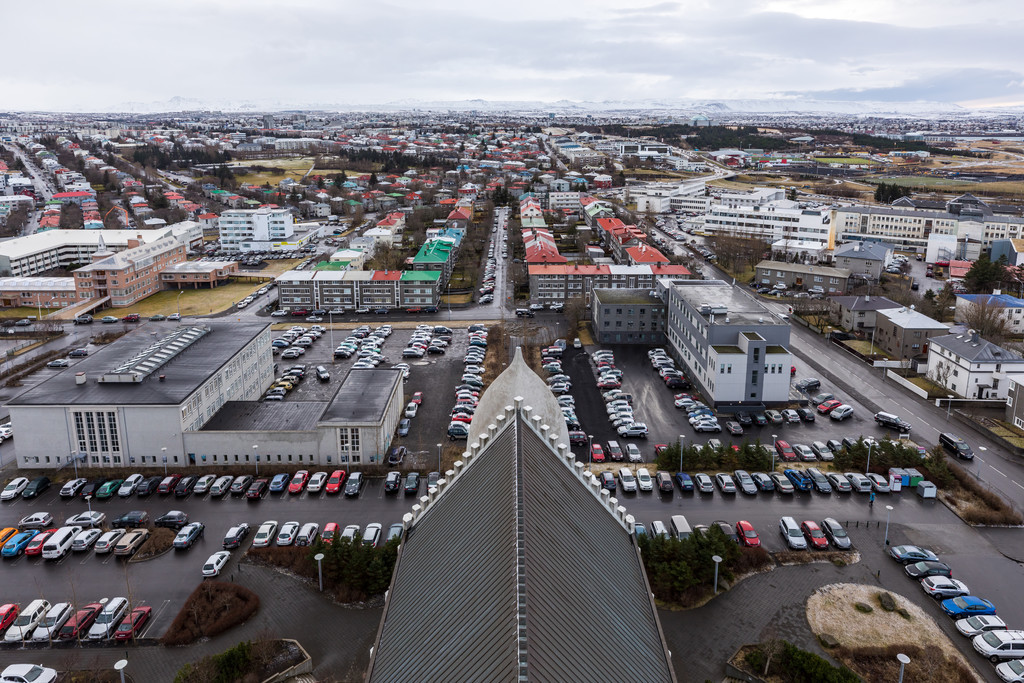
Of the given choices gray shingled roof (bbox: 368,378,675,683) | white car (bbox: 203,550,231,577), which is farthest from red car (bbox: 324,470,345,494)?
gray shingled roof (bbox: 368,378,675,683)

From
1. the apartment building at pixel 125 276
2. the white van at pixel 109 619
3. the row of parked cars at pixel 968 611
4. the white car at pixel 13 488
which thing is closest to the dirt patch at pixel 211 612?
the white van at pixel 109 619

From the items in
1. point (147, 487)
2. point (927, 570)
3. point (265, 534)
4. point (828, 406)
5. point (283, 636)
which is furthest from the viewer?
point (828, 406)

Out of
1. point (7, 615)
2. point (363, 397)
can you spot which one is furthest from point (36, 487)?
point (363, 397)

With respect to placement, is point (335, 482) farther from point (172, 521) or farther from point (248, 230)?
point (248, 230)

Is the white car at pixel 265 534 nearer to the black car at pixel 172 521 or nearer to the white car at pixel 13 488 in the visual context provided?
the black car at pixel 172 521

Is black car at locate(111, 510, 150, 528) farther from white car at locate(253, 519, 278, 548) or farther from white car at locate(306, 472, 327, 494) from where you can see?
white car at locate(306, 472, 327, 494)

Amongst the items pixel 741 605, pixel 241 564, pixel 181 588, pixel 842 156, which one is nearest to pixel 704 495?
pixel 741 605

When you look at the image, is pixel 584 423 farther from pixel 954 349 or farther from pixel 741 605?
pixel 954 349
